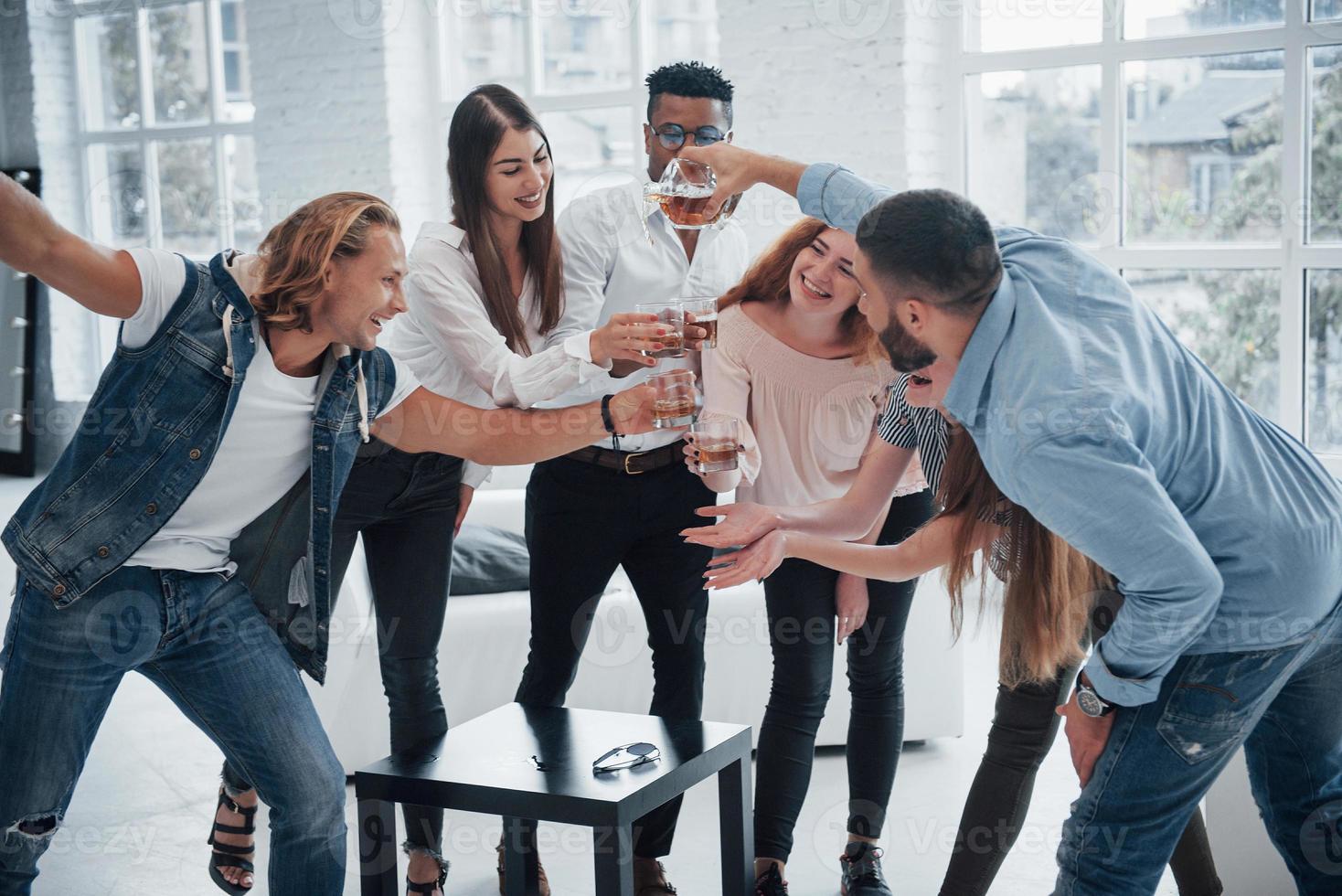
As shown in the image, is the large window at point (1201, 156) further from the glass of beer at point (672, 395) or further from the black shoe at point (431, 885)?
the black shoe at point (431, 885)

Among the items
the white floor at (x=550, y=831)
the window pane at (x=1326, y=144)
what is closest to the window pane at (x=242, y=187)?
the white floor at (x=550, y=831)

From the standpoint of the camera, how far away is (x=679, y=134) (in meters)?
2.27

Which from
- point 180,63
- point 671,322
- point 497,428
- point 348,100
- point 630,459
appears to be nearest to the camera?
point 671,322

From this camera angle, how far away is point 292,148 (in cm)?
564

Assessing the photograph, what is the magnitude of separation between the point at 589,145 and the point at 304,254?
3758mm

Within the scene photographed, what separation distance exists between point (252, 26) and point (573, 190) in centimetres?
160

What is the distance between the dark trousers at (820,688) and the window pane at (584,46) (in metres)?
3.54

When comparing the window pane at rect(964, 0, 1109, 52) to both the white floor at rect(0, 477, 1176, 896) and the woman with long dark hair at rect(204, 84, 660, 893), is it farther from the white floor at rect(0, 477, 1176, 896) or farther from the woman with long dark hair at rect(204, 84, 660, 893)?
the woman with long dark hair at rect(204, 84, 660, 893)

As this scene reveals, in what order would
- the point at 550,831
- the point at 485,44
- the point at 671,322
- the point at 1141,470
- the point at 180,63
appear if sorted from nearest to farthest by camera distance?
1. the point at 1141,470
2. the point at 671,322
3. the point at 550,831
4. the point at 485,44
5. the point at 180,63

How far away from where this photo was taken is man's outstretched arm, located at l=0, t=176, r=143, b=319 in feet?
5.33

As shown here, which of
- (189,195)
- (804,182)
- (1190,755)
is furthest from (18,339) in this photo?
(1190,755)

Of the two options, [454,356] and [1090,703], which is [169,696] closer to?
[454,356]

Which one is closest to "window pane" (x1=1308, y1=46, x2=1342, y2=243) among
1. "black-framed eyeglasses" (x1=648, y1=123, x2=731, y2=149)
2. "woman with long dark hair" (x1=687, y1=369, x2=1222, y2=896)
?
"woman with long dark hair" (x1=687, y1=369, x2=1222, y2=896)

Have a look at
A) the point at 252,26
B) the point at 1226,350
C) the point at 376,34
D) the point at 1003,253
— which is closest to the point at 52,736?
the point at 1003,253
